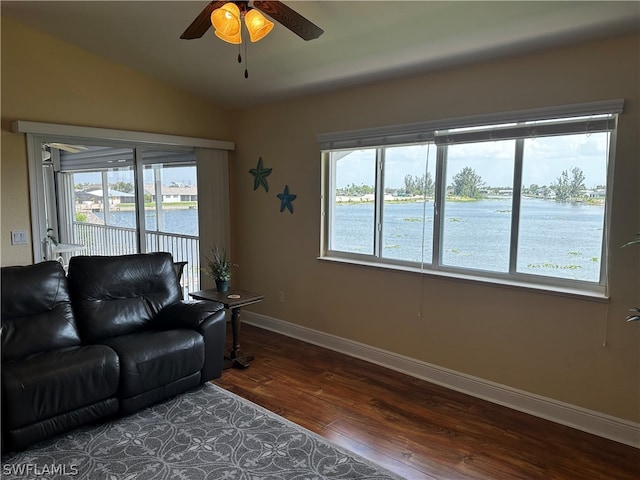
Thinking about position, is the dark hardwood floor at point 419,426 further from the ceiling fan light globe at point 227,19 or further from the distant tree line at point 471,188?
the ceiling fan light globe at point 227,19

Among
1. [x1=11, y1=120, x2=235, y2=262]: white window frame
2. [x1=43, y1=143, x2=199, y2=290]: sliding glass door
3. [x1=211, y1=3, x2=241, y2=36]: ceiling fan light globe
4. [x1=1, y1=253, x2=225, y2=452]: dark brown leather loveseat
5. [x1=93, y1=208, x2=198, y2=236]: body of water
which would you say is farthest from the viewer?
[x1=93, y1=208, x2=198, y2=236]: body of water

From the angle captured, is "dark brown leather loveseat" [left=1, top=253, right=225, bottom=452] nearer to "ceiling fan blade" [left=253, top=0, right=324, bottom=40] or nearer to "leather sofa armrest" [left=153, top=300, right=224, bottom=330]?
"leather sofa armrest" [left=153, top=300, right=224, bottom=330]

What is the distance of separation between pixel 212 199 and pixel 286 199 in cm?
91

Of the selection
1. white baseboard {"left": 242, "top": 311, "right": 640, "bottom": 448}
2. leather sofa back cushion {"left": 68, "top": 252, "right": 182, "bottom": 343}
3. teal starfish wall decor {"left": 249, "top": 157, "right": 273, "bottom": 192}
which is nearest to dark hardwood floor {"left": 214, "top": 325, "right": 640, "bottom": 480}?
white baseboard {"left": 242, "top": 311, "right": 640, "bottom": 448}

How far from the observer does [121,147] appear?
13.2ft

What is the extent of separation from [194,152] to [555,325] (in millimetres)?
3784

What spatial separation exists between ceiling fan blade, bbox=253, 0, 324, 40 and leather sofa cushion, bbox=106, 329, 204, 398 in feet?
7.02

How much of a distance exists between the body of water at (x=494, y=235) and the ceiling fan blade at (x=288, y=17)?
1723mm

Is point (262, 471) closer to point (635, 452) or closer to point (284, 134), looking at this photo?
point (635, 452)

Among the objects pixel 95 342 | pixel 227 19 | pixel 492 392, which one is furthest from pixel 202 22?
pixel 492 392

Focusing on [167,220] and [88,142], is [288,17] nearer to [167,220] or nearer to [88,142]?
[88,142]

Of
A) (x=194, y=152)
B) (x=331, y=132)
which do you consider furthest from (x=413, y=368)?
(x=194, y=152)

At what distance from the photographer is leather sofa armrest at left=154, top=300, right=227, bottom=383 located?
3053 mm

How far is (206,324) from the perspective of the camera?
3.05 metres
